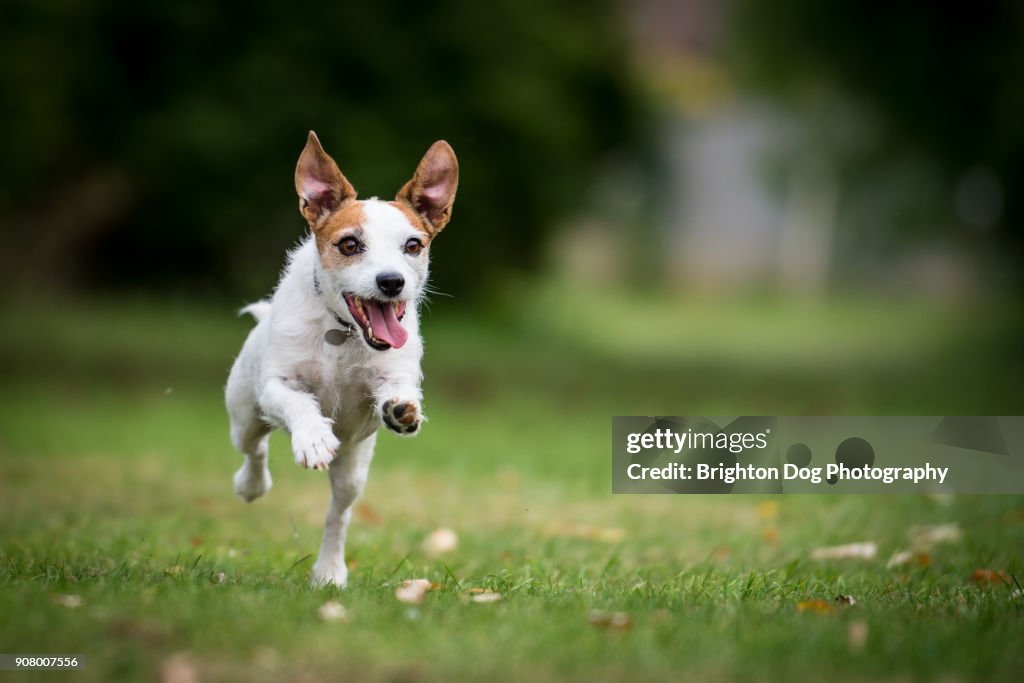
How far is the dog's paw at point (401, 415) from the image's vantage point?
517cm

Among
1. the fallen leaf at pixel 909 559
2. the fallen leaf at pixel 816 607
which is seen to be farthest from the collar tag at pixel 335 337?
the fallen leaf at pixel 909 559

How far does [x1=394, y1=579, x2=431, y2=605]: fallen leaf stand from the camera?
498cm

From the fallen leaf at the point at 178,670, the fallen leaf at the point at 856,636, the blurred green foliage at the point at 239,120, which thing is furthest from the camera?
the blurred green foliage at the point at 239,120

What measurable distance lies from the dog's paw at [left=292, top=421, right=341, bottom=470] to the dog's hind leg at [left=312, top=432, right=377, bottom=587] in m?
0.79

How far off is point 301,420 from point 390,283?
0.71 metres

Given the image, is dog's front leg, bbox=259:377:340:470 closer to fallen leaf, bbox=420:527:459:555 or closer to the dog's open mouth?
the dog's open mouth

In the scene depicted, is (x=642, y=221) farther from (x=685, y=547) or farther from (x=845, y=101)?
(x=685, y=547)

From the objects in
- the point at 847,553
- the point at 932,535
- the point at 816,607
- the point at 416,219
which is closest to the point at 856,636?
the point at 816,607

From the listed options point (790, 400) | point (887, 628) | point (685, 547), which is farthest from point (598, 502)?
point (790, 400)

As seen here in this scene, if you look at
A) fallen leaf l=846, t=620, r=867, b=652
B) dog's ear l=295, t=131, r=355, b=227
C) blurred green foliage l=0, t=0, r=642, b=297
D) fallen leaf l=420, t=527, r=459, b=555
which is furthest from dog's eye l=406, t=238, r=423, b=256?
blurred green foliage l=0, t=0, r=642, b=297

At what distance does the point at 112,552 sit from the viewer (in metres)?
6.44

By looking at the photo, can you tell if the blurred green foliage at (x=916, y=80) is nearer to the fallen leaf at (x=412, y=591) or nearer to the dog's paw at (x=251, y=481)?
the dog's paw at (x=251, y=481)

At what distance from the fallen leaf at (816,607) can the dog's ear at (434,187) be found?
94.8 inches

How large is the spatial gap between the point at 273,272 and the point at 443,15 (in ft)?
18.3
